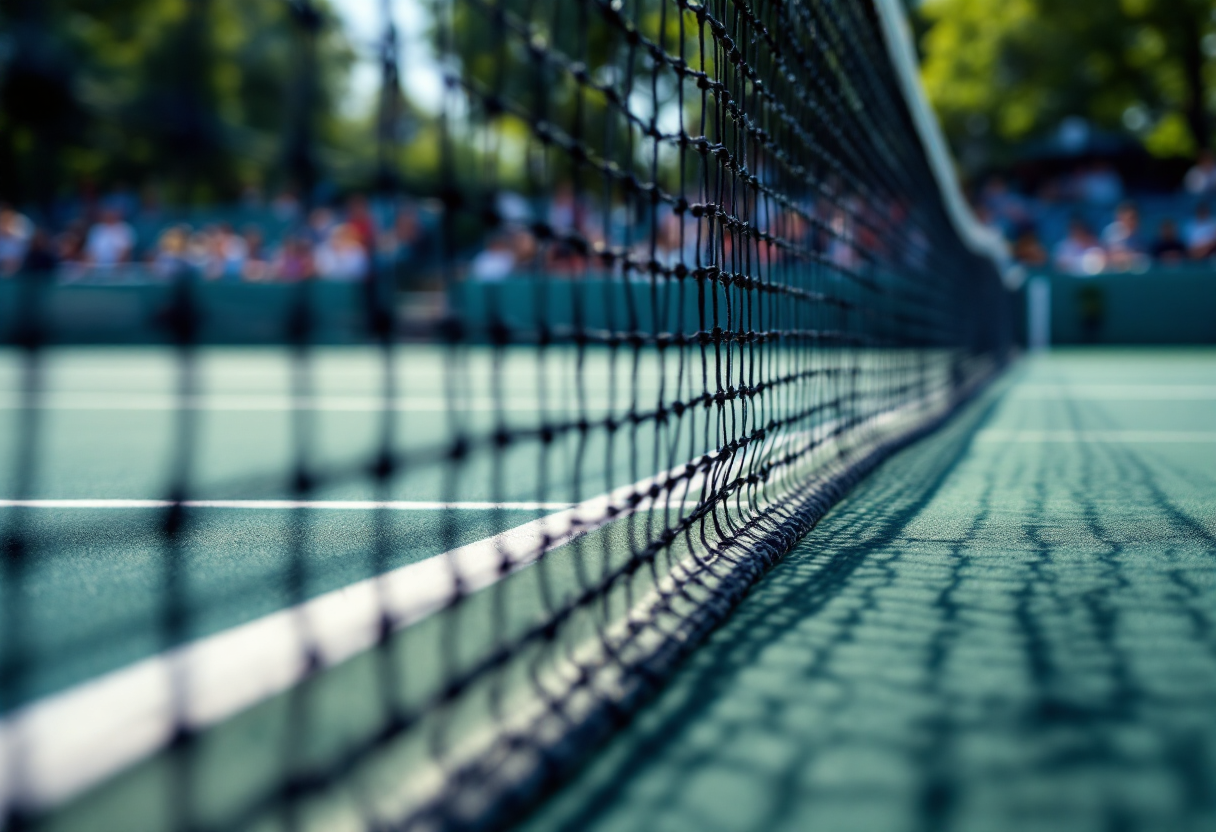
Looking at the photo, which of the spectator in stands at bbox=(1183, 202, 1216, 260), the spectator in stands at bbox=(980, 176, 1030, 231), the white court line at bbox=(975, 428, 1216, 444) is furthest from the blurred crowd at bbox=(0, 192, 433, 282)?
the spectator in stands at bbox=(980, 176, 1030, 231)

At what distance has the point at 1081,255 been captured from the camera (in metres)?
16.8

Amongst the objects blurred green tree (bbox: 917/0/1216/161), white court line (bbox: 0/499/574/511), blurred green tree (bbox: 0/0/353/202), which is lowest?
white court line (bbox: 0/499/574/511)

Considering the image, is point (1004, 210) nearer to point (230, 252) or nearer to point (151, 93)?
point (230, 252)

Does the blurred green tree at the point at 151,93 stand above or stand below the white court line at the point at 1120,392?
above

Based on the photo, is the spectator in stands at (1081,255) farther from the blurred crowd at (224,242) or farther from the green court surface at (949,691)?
the green court surface at (949,691)

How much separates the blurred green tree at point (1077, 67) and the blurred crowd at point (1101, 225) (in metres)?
2.05

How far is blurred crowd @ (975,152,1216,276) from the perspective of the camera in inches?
634

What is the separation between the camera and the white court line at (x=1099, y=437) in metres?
4.81

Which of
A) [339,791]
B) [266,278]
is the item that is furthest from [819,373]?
[266,278]

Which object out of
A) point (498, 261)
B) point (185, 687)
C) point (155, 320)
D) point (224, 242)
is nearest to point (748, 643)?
point (185, 687)

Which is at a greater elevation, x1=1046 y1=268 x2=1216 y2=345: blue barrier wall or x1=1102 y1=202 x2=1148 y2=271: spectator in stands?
x1=1102 y1=202 x2=1148 y2=271: spectator in stands

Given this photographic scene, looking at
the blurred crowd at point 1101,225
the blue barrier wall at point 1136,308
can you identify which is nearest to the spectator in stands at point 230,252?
the blue barrier wall at point 1136,308

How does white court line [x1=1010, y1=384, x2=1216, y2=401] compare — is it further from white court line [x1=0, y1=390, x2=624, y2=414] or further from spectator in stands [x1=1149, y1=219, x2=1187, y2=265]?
spectator in stands [x1=1149, y1=219, x2=1187, y2=265]

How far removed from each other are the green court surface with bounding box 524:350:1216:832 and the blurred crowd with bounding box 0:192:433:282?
652 mm
